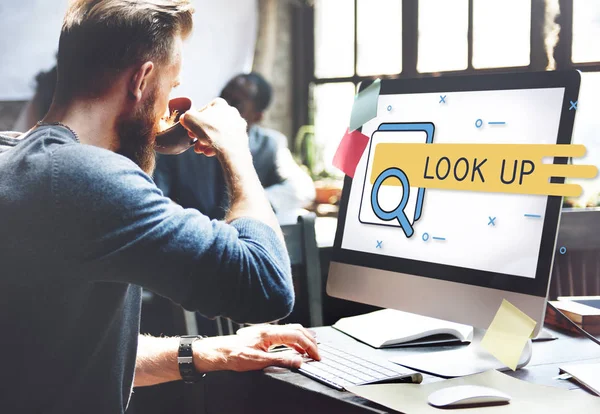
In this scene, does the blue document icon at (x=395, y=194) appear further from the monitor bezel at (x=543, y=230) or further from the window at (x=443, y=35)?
the window at (x=443, y=35)

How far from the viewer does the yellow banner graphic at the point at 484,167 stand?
0.95m

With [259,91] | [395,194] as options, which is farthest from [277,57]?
[395,194]

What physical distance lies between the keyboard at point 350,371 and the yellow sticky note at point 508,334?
12 centimetres

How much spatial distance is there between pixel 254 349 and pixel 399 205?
33cm

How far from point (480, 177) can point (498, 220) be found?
7 cm

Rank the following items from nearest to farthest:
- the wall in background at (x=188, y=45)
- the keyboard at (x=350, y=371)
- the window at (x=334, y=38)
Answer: the keyboard at (x=350, y=371) < the wall in background at (x=188, y=45) < the window at (x=334, y=38)

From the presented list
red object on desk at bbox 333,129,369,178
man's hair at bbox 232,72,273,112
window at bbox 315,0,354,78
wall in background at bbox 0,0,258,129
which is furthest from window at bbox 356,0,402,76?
red object on desk at bbox 333,129,369,178

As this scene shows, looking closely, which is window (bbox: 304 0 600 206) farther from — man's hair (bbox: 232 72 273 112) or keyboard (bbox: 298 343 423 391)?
keyboard (bbox: 298 343 423 391)

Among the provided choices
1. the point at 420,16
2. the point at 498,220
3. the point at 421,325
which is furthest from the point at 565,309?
the point at 420,16

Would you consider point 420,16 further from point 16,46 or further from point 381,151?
point 381,151

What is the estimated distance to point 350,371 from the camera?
1002mm

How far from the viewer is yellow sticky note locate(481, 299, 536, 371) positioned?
3.17ft

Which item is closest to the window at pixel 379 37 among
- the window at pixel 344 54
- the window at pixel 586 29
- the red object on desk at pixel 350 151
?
the window at pixel 344 54

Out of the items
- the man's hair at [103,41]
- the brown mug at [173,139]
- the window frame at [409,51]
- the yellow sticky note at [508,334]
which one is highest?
the window frame at [409,51]
